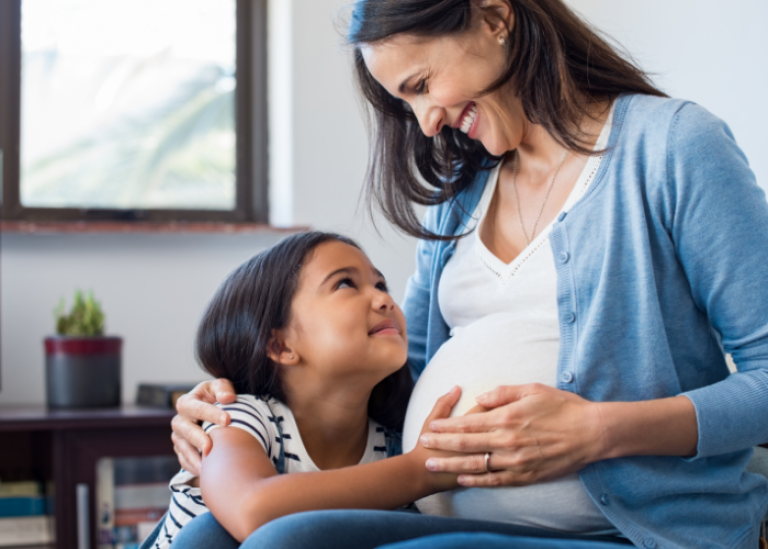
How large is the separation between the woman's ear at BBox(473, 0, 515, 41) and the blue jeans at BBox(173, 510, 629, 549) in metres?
0.67

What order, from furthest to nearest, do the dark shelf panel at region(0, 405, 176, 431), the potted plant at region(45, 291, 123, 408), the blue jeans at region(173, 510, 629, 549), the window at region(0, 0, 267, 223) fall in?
the window at region(0, 0, 267, 223), the potted plant at region(45, 291, 123, 408), the dark shelf panel at region(0, 405, 176, 431), the blue jeans at region(173, 510, 629, 549)

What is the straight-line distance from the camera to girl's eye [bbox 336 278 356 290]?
1.18 meters

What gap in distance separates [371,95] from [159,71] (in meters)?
1.37

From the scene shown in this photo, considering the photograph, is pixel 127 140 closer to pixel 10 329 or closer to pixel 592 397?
pixel 10 329

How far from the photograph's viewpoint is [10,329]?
2.20 metres

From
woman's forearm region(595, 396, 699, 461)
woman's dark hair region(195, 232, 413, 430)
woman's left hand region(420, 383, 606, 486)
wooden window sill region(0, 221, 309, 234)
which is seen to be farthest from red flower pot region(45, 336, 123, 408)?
woman's forearm region(595, 396, 699, 461)

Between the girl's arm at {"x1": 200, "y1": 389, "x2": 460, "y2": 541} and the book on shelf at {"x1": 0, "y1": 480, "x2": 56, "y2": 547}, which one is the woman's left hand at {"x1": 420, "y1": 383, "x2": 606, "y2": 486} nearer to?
the girl's arm at {"x1": 200, "y1": 389, "x2": 460, "y2": 541}

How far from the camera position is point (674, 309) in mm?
992

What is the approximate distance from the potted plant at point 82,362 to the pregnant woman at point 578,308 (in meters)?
1.00

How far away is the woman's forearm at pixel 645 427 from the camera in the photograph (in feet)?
2.94

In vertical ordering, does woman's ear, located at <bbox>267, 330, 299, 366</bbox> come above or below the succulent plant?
above

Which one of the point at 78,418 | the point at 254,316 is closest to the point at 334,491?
the point at 254,316

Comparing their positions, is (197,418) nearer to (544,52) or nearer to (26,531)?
(544,52)

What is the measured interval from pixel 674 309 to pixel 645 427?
0.18 meters
